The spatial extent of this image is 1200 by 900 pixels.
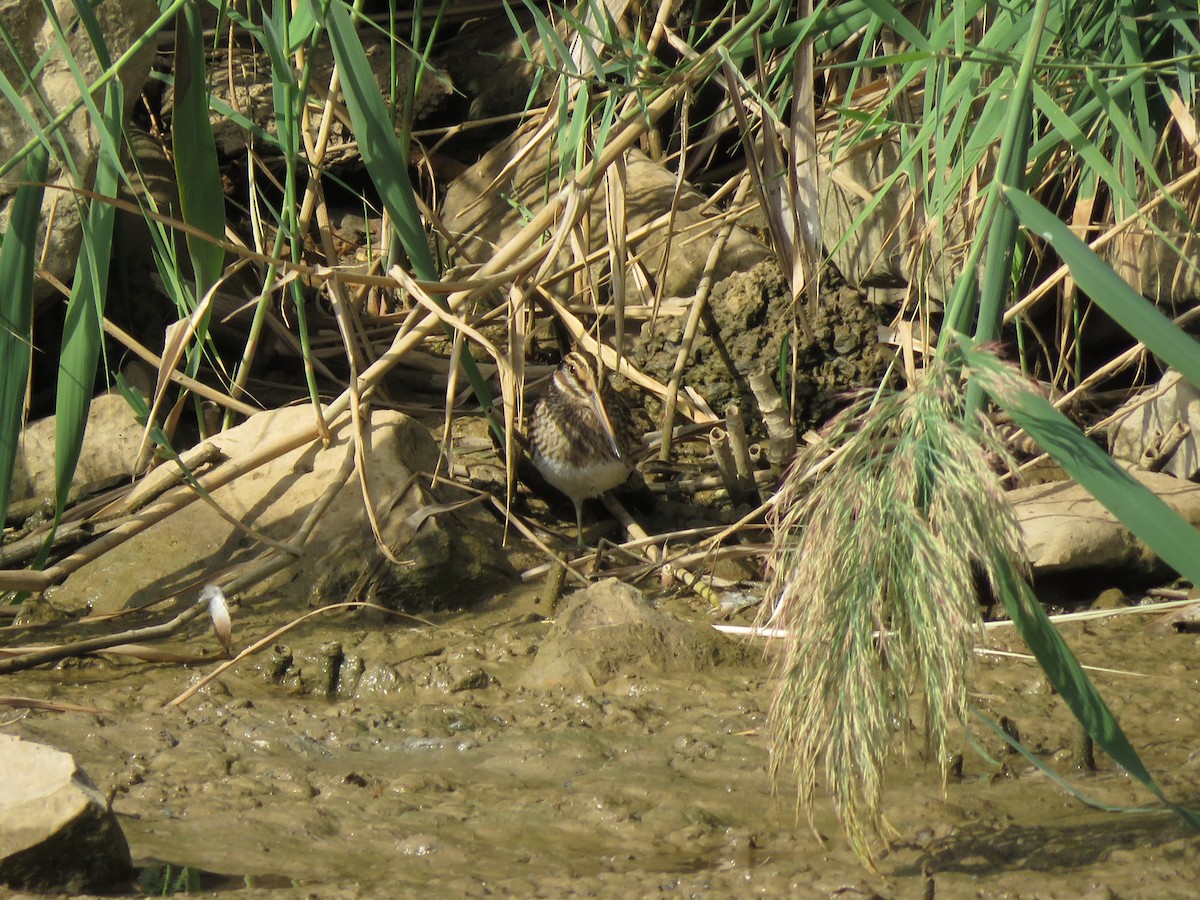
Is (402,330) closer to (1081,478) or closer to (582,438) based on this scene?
(582,438)

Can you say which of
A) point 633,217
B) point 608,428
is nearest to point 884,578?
point 608,428

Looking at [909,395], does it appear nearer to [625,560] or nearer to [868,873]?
[868,873]

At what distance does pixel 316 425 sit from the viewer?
4000mm

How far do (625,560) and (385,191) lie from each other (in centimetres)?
199

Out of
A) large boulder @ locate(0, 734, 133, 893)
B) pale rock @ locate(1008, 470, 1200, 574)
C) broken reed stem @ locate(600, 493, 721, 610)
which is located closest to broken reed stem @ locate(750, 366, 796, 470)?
broken reed stem @ locate(600, 493, 721, 610)

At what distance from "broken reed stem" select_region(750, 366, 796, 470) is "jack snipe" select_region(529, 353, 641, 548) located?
53cm

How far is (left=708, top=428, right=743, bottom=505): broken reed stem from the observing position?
Answer: 4.46 metres

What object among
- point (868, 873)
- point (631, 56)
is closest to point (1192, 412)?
point (631, 56)

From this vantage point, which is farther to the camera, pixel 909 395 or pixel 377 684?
pixel 377 684

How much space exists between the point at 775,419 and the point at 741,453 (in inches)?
6.6

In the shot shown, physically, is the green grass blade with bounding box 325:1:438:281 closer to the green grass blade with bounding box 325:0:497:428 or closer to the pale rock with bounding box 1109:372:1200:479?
the green grass blade with bounding box 325:0:497:428

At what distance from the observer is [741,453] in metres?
4.41

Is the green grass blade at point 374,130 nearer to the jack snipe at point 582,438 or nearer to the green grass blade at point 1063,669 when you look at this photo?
the green grass blade at point 1063,669

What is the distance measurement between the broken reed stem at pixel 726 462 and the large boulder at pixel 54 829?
255cm
